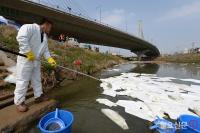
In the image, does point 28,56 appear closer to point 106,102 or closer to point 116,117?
point 116,117

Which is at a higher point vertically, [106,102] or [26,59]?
[26,59]

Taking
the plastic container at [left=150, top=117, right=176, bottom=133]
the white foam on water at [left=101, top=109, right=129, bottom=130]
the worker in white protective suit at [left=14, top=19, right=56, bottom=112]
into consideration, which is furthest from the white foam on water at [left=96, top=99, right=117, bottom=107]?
the plastic container at [left=150, top=117, right=176, bottom=133]

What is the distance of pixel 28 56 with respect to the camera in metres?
4.72

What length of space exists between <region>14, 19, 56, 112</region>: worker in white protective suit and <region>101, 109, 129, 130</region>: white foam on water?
2.20 m

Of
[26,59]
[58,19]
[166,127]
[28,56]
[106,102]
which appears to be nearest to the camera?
[166,127]

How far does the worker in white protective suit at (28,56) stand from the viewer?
15.8ft

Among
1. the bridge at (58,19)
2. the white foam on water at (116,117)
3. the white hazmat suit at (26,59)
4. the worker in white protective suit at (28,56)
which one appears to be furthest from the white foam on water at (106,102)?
the bridge at (58,19)

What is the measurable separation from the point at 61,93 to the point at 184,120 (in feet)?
17.6

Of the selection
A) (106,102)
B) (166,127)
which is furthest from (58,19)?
(166,127)

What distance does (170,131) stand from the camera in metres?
3.78

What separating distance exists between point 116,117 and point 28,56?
9.23 feet

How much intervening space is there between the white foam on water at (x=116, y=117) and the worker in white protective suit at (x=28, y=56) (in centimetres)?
220

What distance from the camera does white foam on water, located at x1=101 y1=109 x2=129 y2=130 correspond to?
16.9 ft

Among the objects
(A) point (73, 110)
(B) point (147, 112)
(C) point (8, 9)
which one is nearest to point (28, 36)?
(A) point (73, 110)
